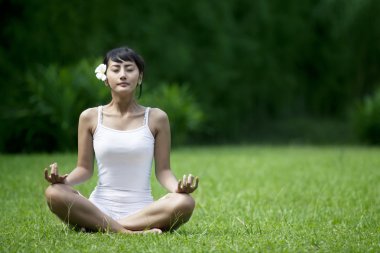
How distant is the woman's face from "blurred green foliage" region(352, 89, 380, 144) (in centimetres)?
1716

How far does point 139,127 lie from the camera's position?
524cm

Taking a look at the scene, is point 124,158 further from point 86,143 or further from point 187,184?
point 187,184

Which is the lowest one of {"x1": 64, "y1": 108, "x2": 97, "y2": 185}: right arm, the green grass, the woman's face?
the green grass

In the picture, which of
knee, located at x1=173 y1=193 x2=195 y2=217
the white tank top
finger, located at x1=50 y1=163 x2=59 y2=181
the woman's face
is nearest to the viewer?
finger, located at x1=50 y1=163 x2=59 y2=181

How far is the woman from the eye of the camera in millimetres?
4992

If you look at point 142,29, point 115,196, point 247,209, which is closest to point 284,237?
point 115,196

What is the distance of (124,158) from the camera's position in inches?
201

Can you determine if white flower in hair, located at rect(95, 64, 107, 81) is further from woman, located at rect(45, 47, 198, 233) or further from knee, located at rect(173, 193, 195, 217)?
knee, located at rect(173, 193, 195, 217)

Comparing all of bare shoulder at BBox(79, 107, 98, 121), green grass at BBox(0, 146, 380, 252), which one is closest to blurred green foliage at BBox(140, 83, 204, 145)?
green grass at BBox(0, 146, 380, 252)

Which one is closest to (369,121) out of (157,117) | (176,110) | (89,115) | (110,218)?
(176,110)

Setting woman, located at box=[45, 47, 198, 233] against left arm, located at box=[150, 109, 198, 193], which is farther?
left arm, located at box=[150, 109, 198, 193]

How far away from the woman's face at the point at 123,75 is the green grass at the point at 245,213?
1092mm

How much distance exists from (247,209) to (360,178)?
3617 mm

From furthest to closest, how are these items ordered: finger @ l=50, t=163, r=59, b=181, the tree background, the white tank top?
the tree background → the white tank top → finger @ l=50, t=163, r=59, b=181
